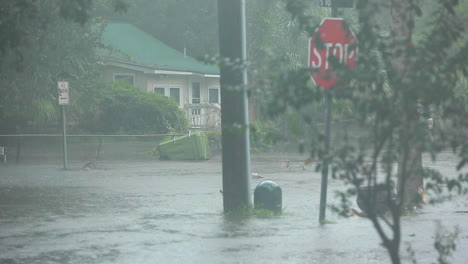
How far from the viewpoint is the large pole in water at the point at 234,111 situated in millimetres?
12836


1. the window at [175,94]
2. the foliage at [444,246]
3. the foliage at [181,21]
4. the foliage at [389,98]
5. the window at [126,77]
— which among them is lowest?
the foliage at [444,246]

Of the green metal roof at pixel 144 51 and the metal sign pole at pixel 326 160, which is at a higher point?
the green metal roof at pixel 144 51

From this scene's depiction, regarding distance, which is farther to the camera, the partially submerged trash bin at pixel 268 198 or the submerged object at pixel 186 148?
the submerged object at pixel 186 148

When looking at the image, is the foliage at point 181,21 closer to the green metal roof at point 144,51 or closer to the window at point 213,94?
the window at point 213,94

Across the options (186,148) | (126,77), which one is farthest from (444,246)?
(126,77)

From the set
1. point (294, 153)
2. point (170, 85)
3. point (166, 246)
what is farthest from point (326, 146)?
point (170, 85)

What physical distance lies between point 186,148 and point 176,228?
17406mm

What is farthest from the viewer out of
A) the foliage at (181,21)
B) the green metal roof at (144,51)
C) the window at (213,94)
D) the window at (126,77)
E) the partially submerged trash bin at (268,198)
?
the foliage at (181,21)

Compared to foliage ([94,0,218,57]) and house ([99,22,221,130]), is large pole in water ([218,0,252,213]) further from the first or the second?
foliage ([94,0,218,57])

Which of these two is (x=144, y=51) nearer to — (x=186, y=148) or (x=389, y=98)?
(x=186, y=148)

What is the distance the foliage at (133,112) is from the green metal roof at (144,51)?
4322 millimetres

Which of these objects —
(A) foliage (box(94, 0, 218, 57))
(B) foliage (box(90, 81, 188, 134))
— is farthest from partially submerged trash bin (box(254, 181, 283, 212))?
(A) foliage (box(94, 0, 218, 57))

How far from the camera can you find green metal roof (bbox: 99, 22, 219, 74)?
43906 millimetres

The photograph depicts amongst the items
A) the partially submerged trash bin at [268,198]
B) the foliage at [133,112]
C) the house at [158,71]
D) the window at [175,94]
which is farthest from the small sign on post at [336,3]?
the window at [175,94]
